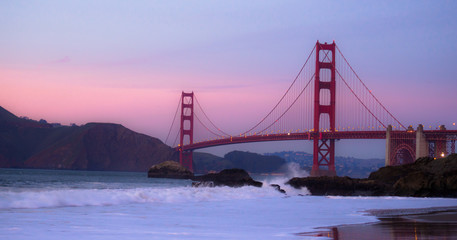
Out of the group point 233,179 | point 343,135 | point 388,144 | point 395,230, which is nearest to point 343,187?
point 233,179

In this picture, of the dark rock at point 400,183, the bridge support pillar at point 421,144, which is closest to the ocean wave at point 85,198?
the dark rock at point 400,183

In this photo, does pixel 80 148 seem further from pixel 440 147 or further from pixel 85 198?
pixel 85 198

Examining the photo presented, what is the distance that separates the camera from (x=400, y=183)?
28.4m

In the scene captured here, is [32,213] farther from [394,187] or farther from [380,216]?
[394,187]

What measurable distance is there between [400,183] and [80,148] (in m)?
145

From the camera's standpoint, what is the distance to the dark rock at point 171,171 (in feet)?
262

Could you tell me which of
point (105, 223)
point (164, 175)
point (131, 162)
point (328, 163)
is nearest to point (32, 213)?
point (105, 223)

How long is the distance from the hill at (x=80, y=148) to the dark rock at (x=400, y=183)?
4860 inches

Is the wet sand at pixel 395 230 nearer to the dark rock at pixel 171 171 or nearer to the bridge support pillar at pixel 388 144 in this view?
the bridge support pillar at pixel 388 144

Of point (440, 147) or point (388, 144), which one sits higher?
point (388, 144)

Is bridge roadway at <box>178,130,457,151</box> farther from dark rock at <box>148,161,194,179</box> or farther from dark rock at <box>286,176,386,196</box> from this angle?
dark rock at <box>286,176,386,196</box>

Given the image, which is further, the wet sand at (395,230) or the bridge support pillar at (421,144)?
the bridge support pillar at (421,144)

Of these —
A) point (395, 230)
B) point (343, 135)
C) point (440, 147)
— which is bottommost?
point (395, 230)

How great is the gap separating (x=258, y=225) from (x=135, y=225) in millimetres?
2420
